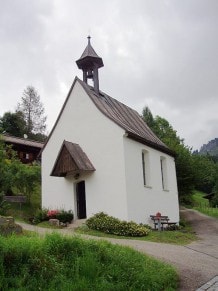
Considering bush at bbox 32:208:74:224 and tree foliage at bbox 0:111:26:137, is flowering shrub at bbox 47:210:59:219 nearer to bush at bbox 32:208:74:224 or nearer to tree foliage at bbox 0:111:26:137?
bush at bbox 32:208:74:224

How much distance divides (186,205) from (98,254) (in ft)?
123

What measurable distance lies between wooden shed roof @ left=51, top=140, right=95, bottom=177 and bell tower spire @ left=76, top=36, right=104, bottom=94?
16.0ft

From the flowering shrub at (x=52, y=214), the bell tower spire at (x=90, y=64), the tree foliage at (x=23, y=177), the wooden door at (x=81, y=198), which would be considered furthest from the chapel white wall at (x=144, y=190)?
the tree foliage at (x=23, y=177)

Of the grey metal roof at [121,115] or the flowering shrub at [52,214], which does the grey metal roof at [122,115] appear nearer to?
the grey metal roof at [121,115]

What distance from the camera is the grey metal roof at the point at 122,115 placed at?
70.2ft

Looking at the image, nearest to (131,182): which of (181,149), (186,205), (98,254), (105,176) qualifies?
(105,176)

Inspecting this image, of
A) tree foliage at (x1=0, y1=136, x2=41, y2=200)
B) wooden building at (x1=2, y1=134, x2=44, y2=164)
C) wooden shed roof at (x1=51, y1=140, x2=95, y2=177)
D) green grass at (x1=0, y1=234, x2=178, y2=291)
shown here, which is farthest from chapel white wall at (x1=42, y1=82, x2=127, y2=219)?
wooden building at (x1=2, y1=134, x2=44, y2=164)

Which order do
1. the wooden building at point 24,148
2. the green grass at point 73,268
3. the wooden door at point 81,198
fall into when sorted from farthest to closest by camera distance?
the wooden building at point 24,148
the wooden door at point 81,198
the green grass at point 73,268

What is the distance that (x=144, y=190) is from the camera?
21594 mm

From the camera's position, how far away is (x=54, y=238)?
27.3 feet

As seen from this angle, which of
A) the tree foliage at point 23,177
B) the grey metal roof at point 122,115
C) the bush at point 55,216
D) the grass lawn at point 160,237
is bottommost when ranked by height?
the grass lawn at point 160,237

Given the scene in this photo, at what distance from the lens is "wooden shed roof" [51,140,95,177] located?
20.7 m

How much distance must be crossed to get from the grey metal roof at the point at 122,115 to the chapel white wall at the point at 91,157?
350mm

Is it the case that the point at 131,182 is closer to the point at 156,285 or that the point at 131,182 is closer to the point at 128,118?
the point at 128,118
